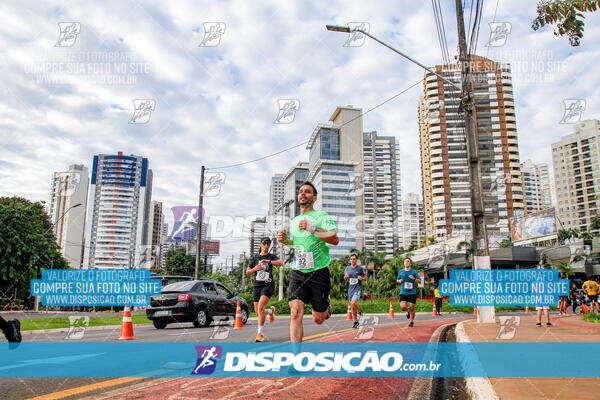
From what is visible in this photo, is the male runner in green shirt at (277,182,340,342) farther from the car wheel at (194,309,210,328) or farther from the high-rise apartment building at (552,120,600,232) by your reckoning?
the high-rise apartment building at (552,120,600,232)

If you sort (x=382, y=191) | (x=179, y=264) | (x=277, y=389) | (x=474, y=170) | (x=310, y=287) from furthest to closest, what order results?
(x=382, y=191)
(x=179, y=264)
(x=474, y=170)
(x=310, y=287)
(x=277, y=389)

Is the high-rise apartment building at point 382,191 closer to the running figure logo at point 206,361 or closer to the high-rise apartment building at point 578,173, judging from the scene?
the high-rise apartment building at point 578,173

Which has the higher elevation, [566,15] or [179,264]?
[566,15]

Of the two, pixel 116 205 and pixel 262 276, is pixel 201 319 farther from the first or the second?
pixel 116 205

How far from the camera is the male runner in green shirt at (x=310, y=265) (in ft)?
13.5

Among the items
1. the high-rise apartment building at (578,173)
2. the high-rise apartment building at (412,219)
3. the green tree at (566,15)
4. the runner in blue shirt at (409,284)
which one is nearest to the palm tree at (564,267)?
the runner in blue shirt at (409,284)

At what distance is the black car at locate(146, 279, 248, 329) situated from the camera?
11.4m

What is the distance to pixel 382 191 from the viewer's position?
182 metres

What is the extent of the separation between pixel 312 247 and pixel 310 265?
186 millimetres

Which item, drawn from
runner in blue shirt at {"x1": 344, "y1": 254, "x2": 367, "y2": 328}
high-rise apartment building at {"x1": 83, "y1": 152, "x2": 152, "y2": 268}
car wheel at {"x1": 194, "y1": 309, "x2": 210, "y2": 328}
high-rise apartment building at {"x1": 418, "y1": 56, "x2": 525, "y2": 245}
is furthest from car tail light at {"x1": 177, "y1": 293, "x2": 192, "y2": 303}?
high-rise apartment building at {"x1": 83, "y1": 152, "x2": 152, "y2": 268}

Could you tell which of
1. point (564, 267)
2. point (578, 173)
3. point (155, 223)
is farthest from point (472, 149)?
point (155, 223)

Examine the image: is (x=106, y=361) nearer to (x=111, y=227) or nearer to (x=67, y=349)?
(x=67, y=349)

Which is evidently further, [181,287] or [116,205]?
[116,205]

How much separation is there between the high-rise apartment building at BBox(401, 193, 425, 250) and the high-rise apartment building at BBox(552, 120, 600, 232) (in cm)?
5535
